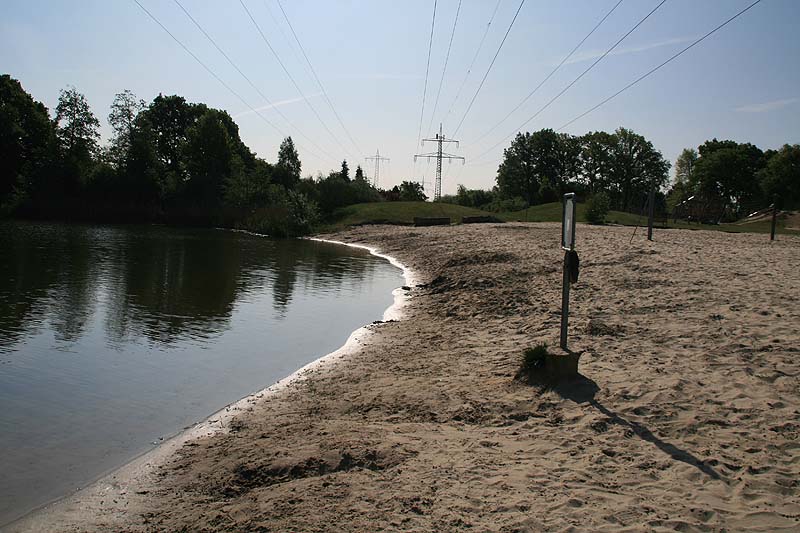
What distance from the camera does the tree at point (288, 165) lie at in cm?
8688

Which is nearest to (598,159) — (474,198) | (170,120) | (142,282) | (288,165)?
(474,198)

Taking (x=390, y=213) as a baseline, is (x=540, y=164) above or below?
above

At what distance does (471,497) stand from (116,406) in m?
6.05

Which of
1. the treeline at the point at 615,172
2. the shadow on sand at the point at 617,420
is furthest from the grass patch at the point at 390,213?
the shadow on sand at the point at 617,420

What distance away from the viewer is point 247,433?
7469 mm

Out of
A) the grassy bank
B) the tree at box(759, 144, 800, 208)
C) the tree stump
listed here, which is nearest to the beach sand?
the tree stump

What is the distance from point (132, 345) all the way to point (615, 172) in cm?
9827

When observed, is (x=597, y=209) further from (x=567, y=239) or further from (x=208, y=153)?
(x=208, y=153)

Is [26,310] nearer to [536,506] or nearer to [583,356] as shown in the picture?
[583,356]

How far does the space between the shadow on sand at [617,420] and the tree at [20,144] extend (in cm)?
7421

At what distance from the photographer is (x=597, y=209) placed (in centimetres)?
4747

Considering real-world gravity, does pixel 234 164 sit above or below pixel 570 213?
above

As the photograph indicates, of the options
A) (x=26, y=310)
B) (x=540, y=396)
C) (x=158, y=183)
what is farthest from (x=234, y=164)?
(x=540, y=396)

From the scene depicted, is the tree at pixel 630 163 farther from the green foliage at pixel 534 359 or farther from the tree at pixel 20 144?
the green foliage at pixel 534 359
